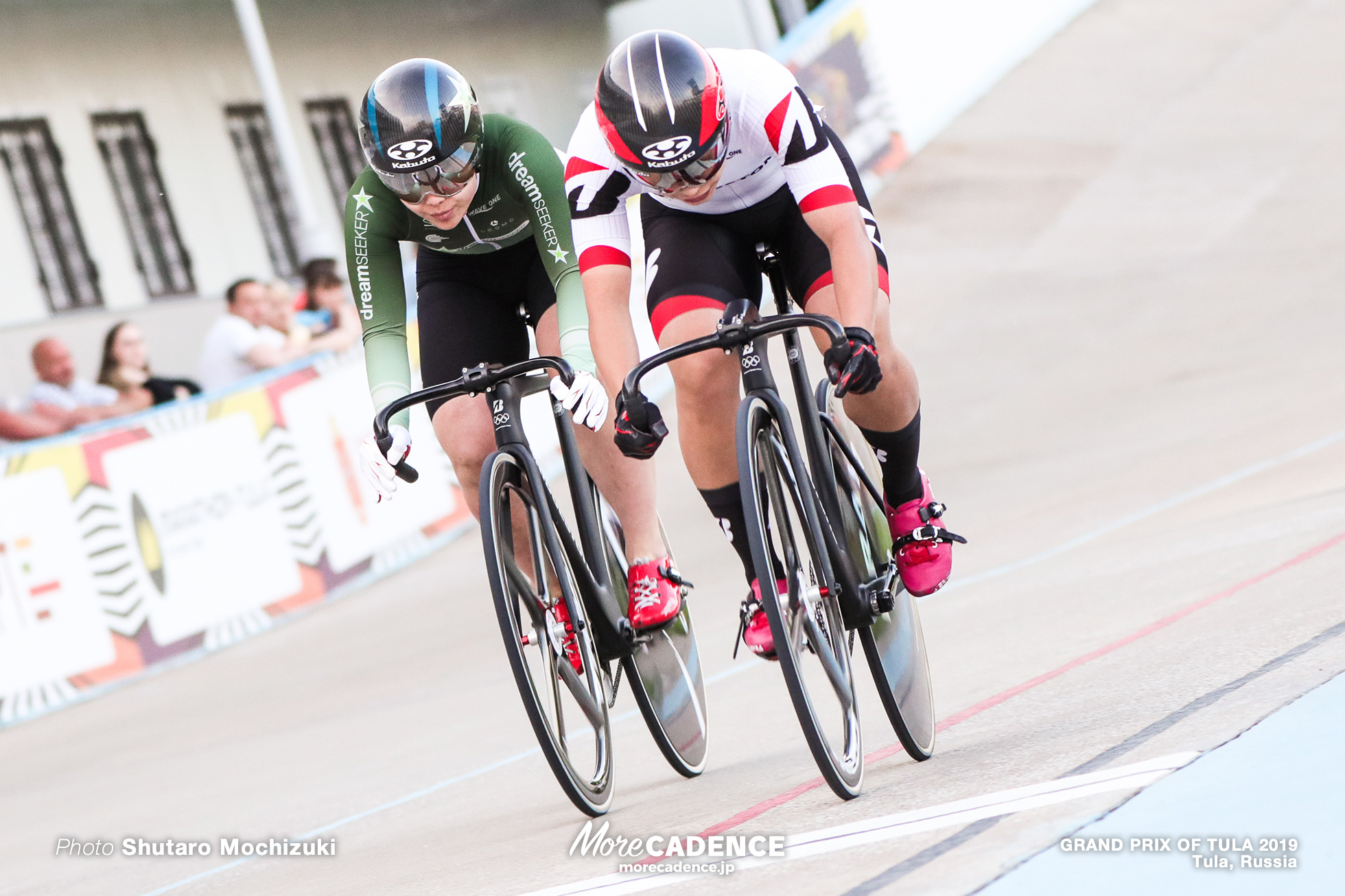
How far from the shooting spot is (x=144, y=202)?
17.8 metres

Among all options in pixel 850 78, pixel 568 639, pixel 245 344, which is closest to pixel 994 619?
pixel 568 639

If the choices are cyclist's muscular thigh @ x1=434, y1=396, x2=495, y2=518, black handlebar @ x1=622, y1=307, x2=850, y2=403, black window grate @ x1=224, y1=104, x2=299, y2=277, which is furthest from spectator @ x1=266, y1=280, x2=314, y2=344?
black window grate @ x1=224, y1=104, x2=299, y2=277

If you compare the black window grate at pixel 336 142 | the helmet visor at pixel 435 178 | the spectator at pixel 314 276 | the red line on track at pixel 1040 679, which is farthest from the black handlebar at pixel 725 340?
the black window grate at pixel 336 142

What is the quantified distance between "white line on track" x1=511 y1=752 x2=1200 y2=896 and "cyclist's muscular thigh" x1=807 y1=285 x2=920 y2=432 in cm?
120

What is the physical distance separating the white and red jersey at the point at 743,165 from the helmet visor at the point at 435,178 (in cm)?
26

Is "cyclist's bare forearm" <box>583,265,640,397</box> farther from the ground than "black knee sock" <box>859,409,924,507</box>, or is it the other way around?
"cyclist's bare forearm" <box>583,265,640,397</box>

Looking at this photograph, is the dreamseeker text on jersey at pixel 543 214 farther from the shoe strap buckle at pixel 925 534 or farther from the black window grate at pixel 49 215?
the black window grate at pixel 49 215

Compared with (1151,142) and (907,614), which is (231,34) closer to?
(1151,142)

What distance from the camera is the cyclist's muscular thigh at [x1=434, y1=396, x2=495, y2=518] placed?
4320 millimetres

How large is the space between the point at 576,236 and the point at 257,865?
6.25ft

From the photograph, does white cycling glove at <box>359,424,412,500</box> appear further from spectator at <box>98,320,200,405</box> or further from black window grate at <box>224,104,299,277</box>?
black window grate at <box>224,104,299,277</box>

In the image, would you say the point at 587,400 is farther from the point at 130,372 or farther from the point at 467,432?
the point at 130,372

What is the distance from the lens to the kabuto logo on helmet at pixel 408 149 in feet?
13.0

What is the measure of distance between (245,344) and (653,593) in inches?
266
